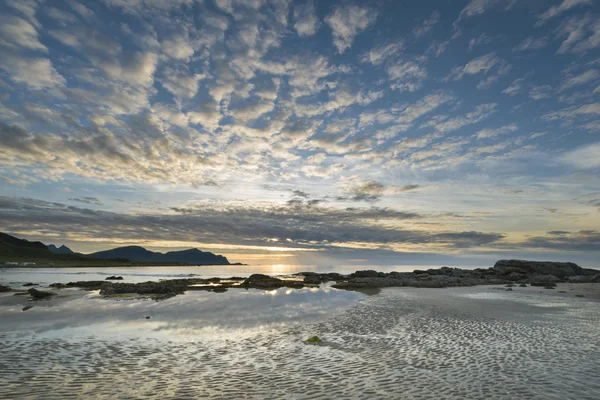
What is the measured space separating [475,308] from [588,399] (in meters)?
27.1

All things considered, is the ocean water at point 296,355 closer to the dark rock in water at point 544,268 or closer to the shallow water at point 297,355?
the shallow water at point 297,355

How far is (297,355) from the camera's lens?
17875 millimetres

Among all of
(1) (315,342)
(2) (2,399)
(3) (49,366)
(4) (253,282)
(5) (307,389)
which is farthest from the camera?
(4) (253,282)

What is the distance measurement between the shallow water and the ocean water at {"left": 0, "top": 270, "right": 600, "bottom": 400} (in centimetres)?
8

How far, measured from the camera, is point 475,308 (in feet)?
121

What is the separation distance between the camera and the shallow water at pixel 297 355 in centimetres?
1290

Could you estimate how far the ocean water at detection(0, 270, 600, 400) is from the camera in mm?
12852

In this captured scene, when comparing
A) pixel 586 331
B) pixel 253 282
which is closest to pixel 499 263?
pixel 253 282

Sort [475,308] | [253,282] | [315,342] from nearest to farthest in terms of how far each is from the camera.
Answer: [315,342], [475,308], [253,282]

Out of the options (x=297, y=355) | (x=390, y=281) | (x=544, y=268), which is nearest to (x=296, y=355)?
(x=297, y=355)

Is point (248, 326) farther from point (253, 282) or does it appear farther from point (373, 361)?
point (253, 282)

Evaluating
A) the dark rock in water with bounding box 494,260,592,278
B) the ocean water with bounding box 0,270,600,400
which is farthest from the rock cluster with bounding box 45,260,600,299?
the ocean water with bounding box 0,270,600,400

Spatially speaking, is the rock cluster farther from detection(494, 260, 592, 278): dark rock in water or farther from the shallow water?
the shallow water

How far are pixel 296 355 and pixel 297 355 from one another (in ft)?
0.18
